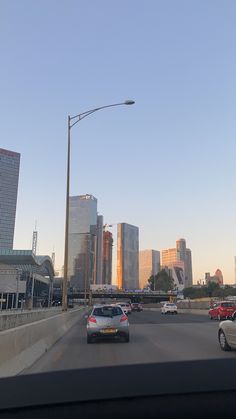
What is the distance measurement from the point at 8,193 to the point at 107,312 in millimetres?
147338

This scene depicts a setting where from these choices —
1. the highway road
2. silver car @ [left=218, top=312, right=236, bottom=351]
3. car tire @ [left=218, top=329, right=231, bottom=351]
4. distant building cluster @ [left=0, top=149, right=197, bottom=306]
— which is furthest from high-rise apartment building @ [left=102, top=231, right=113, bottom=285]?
silver car @ [left=218, top=312, right=236, bottom=351]

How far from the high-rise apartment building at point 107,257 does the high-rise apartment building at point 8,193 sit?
30944mm

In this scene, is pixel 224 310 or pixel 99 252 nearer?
pixel 224 310

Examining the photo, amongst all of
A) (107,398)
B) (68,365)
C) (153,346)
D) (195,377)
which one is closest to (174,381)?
(195,377)

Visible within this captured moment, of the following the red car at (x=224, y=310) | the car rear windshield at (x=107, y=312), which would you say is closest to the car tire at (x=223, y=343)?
the car rear windshield at (x=107, y=312)

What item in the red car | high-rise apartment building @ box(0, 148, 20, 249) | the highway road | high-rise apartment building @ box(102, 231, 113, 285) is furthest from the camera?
high-rise apartment building @ box(102, 231, 113, 285)

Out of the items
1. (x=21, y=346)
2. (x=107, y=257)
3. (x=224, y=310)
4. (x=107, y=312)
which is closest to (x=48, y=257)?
(x=107, y=257)

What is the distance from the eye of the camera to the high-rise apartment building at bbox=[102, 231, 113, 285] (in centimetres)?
16315

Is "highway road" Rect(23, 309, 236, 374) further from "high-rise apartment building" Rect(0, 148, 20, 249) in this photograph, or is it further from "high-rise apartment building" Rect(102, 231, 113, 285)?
"high-rise apartment building" Rect(102, 231, 113, 285)

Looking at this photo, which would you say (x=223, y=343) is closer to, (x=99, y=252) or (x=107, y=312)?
(x=107, y=312)

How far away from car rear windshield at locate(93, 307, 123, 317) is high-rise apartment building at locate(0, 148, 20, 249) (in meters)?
136

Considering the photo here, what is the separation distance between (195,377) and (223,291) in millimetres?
154155

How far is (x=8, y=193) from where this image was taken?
6388 inches

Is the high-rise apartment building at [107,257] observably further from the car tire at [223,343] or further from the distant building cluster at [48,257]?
the car tire at [223,343]
